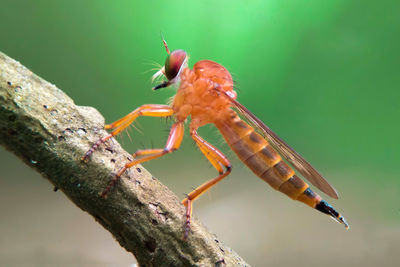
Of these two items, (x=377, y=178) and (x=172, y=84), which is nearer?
(x=172, y=84)

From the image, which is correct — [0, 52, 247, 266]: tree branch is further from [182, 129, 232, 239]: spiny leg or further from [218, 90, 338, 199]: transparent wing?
[218, 90, 338, 199]: transparent wing

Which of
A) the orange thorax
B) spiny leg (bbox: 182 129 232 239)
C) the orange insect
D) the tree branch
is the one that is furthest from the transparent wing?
the tree branch

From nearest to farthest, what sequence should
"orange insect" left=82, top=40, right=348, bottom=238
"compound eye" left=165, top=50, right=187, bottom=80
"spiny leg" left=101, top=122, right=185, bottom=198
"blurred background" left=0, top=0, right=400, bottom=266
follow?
"spiny leg" left=101, top=122, right=185, bottom=198
"orange insect" left=82, top=40, right=348, bottom=238
"compound eye" left=165, top=50, right=187, bottom=80
"blurred background" left=0, top=0, right=400, bottom=266

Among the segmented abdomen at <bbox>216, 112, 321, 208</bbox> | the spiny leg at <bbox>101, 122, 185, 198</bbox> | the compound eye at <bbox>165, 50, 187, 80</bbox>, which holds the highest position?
the compound eye at <bbox>165, 50, 187, 80</bbox>

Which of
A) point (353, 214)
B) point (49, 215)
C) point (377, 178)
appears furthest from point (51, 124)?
point (377, 178)

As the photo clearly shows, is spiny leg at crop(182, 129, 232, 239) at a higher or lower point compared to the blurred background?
lower

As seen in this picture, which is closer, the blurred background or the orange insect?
the orange insect

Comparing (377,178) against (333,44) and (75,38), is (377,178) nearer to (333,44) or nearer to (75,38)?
(333,44)
